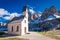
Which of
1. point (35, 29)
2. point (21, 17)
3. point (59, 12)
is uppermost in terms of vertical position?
point (59, 12)

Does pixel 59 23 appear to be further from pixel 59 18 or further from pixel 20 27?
pixel 20 27

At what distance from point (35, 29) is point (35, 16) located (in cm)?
418

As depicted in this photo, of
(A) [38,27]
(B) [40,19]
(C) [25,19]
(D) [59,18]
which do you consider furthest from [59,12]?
(C) [25,19]

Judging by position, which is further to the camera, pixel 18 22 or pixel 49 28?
pixel 49 28

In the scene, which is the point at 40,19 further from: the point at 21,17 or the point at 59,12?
the point at 21,17

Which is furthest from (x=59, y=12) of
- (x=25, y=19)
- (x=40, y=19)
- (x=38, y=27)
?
(x=25, y=19)

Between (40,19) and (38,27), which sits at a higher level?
(40,19)

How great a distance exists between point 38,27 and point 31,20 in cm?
192

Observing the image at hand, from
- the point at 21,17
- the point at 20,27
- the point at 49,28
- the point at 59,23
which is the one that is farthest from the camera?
the point at 59,23

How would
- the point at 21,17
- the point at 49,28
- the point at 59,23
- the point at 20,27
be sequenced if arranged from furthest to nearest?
the point at 59,23
the point at 49,28
the point at 21,17
the point at 20,27

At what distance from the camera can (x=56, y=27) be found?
27.0 m

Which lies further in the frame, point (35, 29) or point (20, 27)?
point (35, 29)

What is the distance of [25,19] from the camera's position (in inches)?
817

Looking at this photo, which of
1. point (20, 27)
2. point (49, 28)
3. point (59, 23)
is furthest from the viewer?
point (59, 23)
